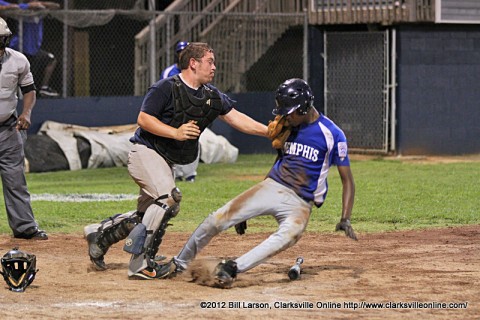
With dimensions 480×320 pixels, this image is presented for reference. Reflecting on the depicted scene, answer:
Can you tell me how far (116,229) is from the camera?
342 inches

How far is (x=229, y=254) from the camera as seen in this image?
9.72 metres

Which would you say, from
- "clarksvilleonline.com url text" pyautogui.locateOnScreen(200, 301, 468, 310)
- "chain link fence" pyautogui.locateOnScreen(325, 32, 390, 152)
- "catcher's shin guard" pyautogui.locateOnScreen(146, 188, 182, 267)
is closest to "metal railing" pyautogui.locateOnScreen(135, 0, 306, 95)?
"chain link fence" pyautogui.locateOnScreen(325, 32, 390, 152)

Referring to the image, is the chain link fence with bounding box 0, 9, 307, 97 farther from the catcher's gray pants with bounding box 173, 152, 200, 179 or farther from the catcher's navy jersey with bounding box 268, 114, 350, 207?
the catcher's navy jersey with bounding box 268, 114, 350, 207

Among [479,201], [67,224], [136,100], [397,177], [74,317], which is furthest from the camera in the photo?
[136,100]

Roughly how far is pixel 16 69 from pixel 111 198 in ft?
13.7

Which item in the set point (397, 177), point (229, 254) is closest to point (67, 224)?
point (229, 254)

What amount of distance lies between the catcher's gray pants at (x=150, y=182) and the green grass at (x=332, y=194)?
3235mm

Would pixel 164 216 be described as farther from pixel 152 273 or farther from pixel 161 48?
pixel 161 48

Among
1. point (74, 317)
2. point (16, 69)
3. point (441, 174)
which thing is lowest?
point (441, 174)

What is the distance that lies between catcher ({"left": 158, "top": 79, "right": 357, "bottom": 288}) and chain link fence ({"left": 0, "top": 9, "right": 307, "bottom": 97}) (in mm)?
11676

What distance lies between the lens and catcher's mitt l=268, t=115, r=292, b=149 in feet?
26.9

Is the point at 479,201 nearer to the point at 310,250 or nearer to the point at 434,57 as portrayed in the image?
the point at 310,250

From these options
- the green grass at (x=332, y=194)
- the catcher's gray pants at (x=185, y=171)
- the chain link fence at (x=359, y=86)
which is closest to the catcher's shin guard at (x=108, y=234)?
the green grass at (x=332, y=194)

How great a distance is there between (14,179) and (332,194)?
539 centimetres
